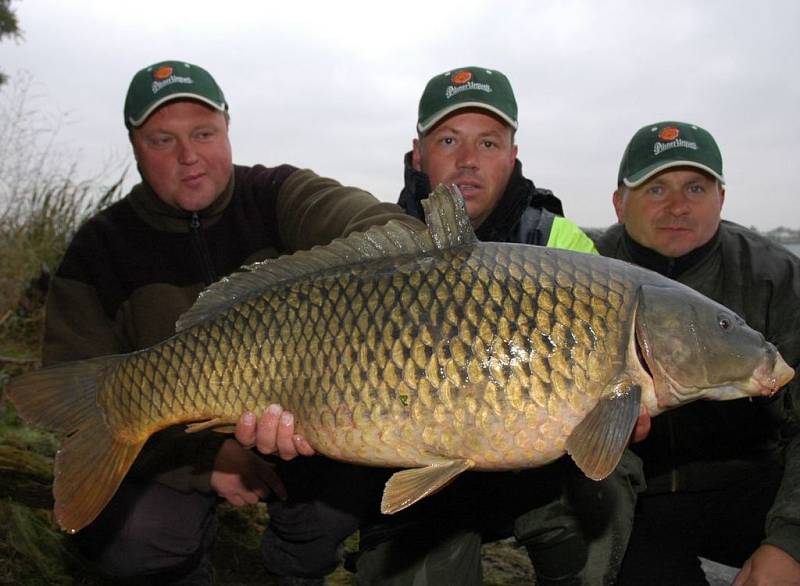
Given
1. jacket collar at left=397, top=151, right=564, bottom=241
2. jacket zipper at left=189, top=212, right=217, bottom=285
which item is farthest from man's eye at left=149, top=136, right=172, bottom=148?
jacket collar at left=397, top=151, right=564, bottom=241

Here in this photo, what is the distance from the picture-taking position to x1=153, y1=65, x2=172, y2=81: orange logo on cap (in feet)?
7.80

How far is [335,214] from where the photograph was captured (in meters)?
2.10

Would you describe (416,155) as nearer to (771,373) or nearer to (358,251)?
(358,251)

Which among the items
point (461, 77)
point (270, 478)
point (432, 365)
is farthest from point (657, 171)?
point (270, 478)

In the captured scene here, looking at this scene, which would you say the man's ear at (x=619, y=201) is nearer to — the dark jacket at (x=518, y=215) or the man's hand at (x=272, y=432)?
the dark jacket at (x=518, y=215)

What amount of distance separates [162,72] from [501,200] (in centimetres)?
120

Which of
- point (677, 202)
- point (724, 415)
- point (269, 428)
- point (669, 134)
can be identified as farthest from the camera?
point (669, 134)

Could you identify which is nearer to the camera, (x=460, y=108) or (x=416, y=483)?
(x=416, y=483)

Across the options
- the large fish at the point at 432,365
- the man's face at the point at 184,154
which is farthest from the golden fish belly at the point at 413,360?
the man's face at the point at 184,154

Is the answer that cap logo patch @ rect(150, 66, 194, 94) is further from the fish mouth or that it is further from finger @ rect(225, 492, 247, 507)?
the fish mouth

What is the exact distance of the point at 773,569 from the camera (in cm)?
175

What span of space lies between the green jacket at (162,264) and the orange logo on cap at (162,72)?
0.36 meters

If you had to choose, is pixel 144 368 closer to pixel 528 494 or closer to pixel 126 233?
pixel 126 233

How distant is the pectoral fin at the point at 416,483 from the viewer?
4.83 ft
